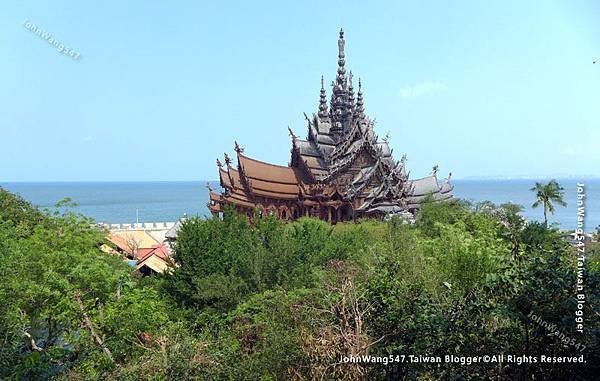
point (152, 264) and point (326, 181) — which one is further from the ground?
point (326, 181)

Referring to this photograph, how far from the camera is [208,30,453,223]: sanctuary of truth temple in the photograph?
31844mm

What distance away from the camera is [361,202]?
32.6 metres

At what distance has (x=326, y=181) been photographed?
33156 mm

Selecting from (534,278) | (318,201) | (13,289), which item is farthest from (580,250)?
(318,201)

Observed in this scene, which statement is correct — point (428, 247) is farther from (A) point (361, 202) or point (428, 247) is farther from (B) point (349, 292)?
(A) point (361, 202)

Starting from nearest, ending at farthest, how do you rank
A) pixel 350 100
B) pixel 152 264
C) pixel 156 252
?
pixel 152 264
pixel 156 252
pixel 350 100

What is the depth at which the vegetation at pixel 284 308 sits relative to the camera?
7.21 m

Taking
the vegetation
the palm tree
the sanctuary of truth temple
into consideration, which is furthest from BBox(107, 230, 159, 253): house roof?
the palm tree

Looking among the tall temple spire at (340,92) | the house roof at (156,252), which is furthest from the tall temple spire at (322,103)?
the house roof at (156,252)

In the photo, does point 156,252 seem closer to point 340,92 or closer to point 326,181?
point 326,181

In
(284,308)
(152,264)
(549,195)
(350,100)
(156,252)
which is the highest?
(350,100)

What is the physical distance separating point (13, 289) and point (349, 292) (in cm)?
940

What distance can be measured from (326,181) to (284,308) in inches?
868

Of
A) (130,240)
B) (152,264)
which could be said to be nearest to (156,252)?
(152,264)
